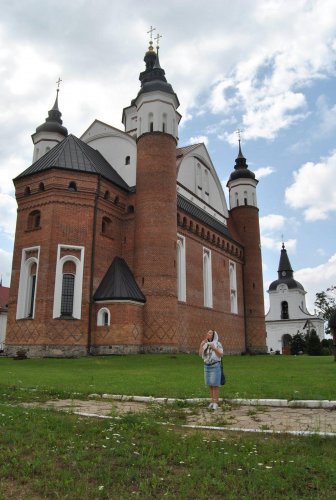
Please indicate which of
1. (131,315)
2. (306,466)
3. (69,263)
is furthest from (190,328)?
(306,466)

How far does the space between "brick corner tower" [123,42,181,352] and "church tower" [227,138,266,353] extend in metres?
16.6

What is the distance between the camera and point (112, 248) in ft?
92.6

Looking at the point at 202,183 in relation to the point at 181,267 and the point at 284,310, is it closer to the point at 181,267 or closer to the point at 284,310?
the point at 181,267

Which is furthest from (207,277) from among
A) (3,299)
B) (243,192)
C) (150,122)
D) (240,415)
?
(240,415)

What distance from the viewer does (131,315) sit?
84.0 feet

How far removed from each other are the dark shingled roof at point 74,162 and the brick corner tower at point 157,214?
229 centimetres

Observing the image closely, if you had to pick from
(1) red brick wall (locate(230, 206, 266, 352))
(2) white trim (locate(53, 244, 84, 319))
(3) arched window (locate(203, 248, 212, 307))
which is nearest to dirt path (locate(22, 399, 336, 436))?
(2) white trim (locate(53, 244, 84, 319))

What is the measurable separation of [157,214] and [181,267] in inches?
233

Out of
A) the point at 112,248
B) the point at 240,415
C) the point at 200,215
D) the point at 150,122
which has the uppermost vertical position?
the point at 150,122

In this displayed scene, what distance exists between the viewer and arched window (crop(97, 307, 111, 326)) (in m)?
25.5

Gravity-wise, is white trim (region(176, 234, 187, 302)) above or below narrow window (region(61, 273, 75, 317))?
above

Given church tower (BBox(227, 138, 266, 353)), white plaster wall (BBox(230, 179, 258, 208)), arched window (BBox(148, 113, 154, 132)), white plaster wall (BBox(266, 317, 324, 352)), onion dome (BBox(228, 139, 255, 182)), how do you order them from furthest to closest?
white plaster wall (BBox(266, 317, 324, 352)), onion dome (BBox(228, 139, 255, 182)), white plaster wall (BBox(230, 179, 258, 208)), church tower (BBox(227, 138, 266, 353)), arched window (BBox(148, 113, 154, 132))

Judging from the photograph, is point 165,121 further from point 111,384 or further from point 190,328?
point 111,384

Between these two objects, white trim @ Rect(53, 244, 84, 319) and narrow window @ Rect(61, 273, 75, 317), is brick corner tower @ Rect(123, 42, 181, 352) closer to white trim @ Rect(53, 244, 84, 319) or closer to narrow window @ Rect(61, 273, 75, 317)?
white trim @ Rect(53, 244, 84, 319)
